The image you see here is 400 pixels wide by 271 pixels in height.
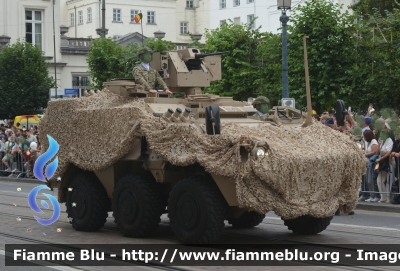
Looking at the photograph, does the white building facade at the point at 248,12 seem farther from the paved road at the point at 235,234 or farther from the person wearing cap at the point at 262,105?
the person wearing cap at the point at 262,105

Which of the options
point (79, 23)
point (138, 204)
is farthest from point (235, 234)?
point (79, 23)

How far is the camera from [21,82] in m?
43.9

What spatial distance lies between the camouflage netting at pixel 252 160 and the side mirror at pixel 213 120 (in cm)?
12

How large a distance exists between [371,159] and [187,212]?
769 centimetres

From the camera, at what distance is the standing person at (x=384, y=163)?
57.3 feet

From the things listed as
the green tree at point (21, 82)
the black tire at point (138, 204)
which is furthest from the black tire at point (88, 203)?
the green tree at point (21, 82)

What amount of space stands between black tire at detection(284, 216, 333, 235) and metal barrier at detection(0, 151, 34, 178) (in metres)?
16.8

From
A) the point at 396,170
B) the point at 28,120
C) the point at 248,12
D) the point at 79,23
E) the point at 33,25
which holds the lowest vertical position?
the point at 396,170

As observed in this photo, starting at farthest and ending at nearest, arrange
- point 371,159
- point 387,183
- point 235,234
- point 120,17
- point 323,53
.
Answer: point 120,17
point 323,53
point 371,159
point 387,183
point 235,234

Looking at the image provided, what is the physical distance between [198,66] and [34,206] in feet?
11.7

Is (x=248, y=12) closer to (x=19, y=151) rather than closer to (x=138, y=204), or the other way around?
(x=19, y=151)

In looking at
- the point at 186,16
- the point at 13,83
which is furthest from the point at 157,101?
the point at 186,16

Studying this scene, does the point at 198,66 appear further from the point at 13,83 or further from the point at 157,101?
the point at 13,83

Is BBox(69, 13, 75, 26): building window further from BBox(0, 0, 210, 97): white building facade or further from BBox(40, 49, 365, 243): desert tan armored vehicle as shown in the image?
BBox(40, 49, 365, 243): desert tan armored vehicle
